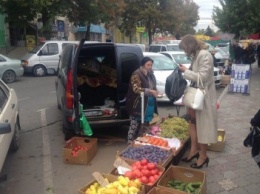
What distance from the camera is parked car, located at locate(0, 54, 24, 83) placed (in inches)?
570

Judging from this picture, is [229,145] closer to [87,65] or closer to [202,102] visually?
[202,102]

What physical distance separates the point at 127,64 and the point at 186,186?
3.01 metres

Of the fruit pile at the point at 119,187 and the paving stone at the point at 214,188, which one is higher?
the fruit pile at the point at 119,187

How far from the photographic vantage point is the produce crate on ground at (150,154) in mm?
4345

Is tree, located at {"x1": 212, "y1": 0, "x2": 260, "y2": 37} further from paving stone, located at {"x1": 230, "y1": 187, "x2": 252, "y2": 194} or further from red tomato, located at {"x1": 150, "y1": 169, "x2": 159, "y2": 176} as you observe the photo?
red tomato, located at {"x1": 150, "y1": 169, "x2": 159, "y2": 176}

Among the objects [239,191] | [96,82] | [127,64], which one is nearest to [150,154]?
[239,191]

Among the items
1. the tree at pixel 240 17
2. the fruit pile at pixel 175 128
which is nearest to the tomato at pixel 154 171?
the fruit pile at pixel 175 128

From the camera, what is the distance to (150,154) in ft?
14.6

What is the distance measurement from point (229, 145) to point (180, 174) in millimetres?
2202

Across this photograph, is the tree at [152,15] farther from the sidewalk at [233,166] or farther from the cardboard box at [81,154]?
A: the cardboard box at [81,154]

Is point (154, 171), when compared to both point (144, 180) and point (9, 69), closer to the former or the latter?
point (144, 180)

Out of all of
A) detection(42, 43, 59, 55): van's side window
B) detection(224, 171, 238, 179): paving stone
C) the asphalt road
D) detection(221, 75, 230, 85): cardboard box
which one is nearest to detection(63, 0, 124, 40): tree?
detection(42, 43, 59, 55): van's side window

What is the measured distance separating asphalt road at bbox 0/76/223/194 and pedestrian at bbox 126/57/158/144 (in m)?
0.73

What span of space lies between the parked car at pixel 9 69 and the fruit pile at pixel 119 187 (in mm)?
12324
